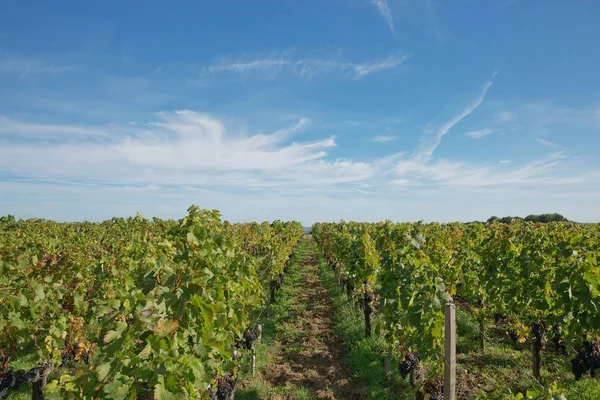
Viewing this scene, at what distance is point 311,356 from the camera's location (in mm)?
8180

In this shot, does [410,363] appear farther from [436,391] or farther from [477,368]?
[477,368]

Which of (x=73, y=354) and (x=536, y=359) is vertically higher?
(x=536, y=359)

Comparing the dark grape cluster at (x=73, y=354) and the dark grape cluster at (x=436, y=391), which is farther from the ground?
the dark grape cluster at (x=436, y=391)

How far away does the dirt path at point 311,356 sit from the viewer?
6742 mm

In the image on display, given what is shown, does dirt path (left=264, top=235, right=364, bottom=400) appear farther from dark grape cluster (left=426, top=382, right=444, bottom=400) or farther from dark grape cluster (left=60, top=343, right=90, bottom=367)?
dark grape cluster (left=60, top=343, right=90, bottom=367)

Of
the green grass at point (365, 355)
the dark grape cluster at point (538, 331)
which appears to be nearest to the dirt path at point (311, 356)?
the green grass at point (365, 355)

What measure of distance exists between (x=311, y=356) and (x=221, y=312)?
4.82 metres

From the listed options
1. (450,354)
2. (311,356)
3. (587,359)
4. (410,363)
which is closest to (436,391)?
(410,363)

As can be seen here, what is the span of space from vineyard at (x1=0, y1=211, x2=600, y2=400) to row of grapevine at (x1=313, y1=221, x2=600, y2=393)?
0.03 metres

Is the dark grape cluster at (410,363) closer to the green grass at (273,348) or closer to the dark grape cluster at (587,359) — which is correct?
the green grass at (273,348)

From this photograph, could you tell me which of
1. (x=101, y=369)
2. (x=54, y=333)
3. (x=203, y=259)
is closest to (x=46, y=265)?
(x=54, y=333)

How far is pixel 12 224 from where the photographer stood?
19.9m

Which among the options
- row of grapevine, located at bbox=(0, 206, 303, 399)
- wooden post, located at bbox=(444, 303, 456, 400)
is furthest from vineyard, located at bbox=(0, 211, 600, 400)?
wooden post, located at bbox=(444, 303, 456, 400)

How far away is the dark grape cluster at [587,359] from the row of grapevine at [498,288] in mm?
15
